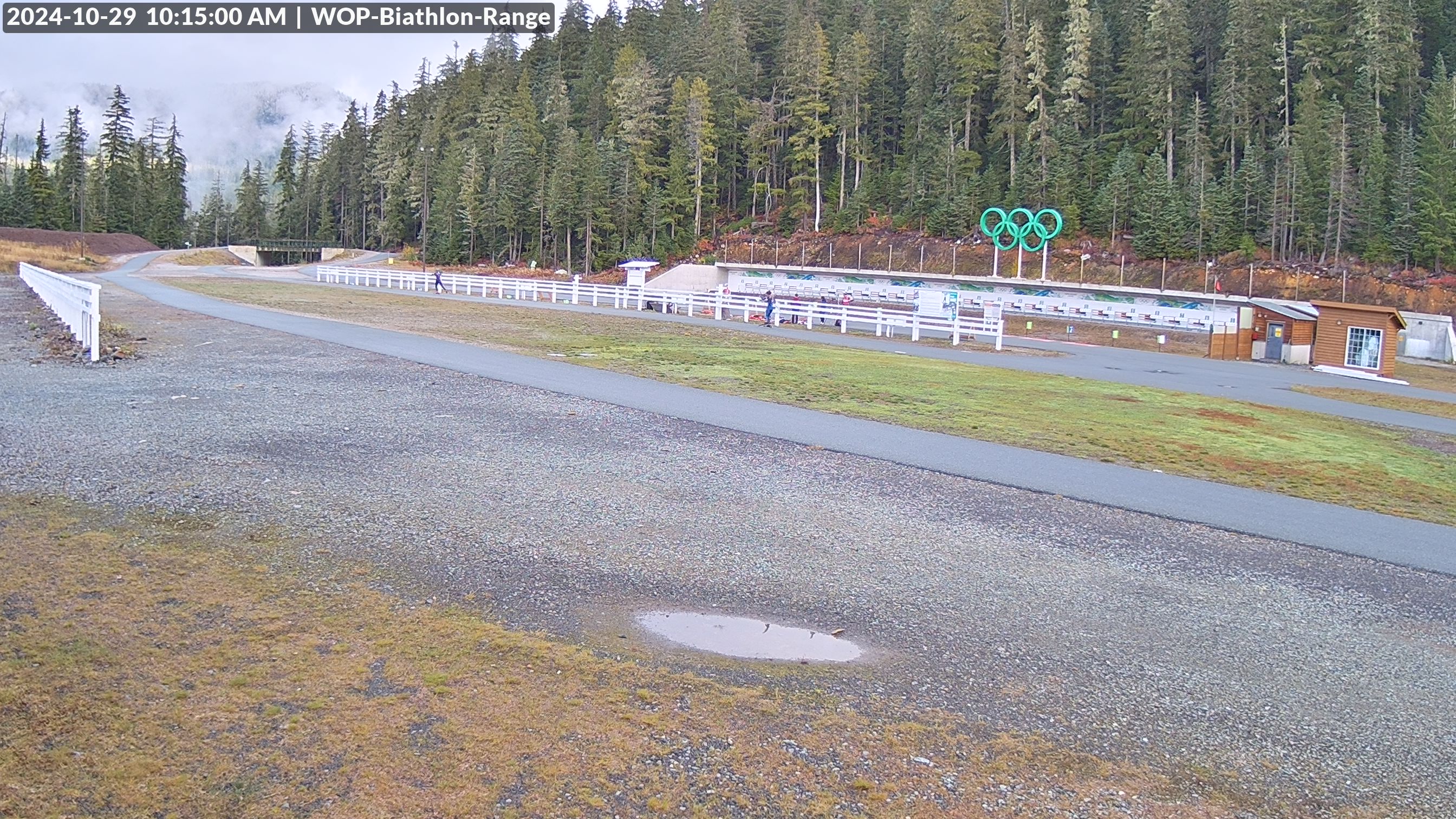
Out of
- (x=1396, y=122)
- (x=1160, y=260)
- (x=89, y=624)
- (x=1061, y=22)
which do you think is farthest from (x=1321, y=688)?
(x=1061, y=22)

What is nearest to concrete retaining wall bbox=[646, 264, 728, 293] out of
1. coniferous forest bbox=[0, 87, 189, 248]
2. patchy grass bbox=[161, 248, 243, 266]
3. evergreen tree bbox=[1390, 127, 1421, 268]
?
evergreen tree bbox=[1390, 127, 1421, 268]

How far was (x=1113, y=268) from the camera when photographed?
189 ft

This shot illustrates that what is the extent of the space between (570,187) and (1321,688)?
7615 cm

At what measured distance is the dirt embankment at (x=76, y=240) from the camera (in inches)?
3472

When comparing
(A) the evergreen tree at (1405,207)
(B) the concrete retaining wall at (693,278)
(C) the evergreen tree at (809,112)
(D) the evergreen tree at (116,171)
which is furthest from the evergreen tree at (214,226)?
(A) the evergreen tree at (1405,207)

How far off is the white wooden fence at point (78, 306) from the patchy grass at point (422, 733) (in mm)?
→ 12030

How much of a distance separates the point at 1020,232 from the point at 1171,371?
29.2 meters

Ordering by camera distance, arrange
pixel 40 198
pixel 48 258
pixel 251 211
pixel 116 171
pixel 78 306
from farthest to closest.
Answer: pixel 251 211 → pixel 116 171 → pixel 40 198 → pixel 48 258 → pixel 78 306

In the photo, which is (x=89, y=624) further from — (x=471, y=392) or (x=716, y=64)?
(x=716, y=64)

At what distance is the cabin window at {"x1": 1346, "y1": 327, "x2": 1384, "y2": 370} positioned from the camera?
1155 inches

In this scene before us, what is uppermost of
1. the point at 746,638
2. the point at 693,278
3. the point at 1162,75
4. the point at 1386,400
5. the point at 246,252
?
the point at 1162,75

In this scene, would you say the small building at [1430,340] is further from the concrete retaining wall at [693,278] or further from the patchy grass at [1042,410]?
the concrete retaining wall at [693,278]

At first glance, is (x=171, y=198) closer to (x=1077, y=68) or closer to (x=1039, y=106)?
(x=1039, y=106)

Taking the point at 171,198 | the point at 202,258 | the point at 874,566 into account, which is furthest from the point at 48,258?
the point at 874,566
